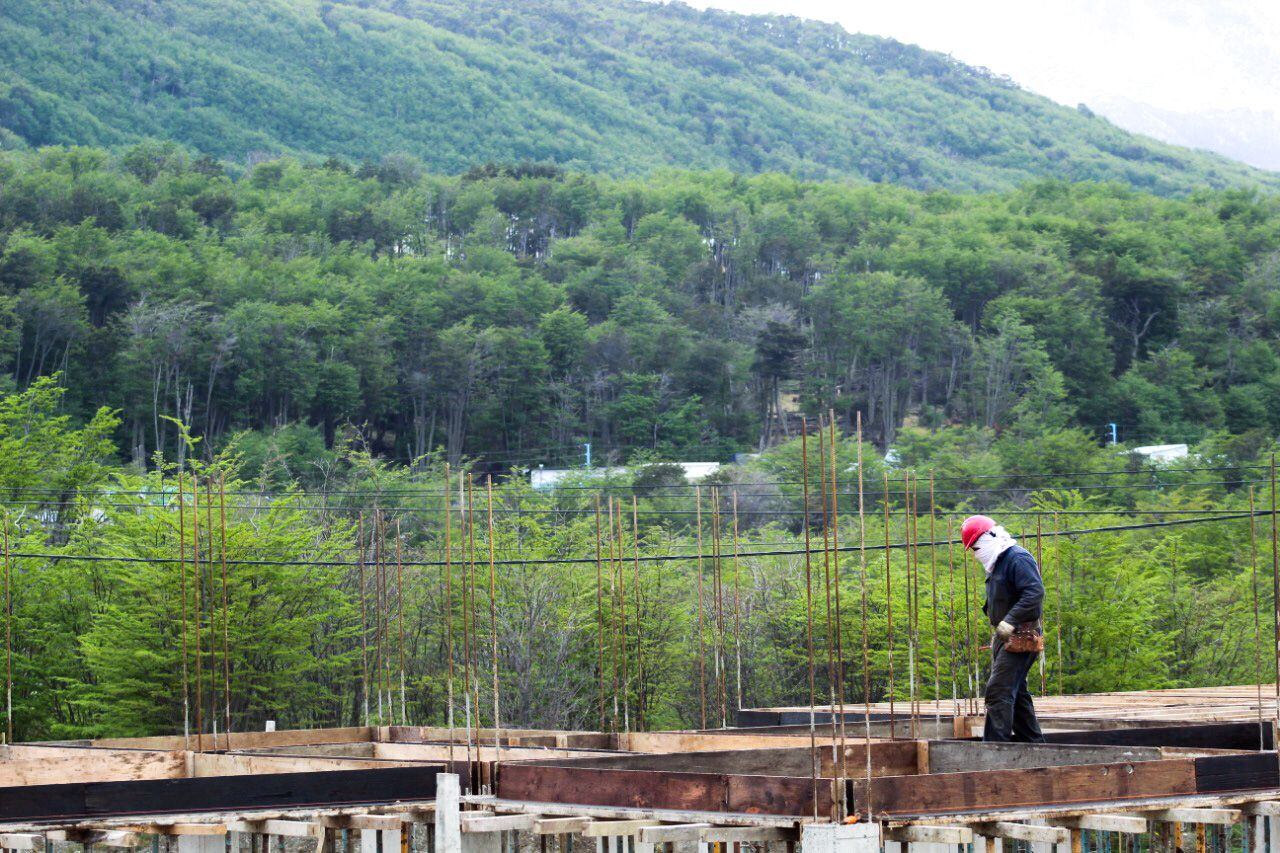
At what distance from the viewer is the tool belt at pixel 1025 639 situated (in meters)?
11.8

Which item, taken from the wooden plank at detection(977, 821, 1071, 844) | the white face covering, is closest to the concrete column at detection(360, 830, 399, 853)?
the wooden plank at detection(977, 821, 1071, 844)

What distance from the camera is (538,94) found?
166 metres

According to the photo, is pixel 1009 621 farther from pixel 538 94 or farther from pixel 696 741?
pixel 538 94

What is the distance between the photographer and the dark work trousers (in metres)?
12.0

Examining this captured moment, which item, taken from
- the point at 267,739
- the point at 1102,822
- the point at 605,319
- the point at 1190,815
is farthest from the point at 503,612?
the point at 605,319

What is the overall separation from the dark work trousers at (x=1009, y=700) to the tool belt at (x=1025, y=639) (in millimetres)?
69

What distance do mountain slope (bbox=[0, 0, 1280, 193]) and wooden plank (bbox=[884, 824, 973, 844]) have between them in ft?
423

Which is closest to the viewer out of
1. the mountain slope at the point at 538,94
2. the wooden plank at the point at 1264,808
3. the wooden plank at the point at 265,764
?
the wooden plank at the point at 1264,808

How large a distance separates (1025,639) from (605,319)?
91263 mm

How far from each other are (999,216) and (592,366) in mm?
33402

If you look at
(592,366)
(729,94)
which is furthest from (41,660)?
(729,94)

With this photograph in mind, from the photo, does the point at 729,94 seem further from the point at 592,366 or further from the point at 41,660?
the point at 41,660

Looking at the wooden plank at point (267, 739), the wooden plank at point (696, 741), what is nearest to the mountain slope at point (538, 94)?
the wooden plank at point (267, 739)

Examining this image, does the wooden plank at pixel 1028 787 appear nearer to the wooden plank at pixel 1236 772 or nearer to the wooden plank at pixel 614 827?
the wooden plank at pixel 1236 772
